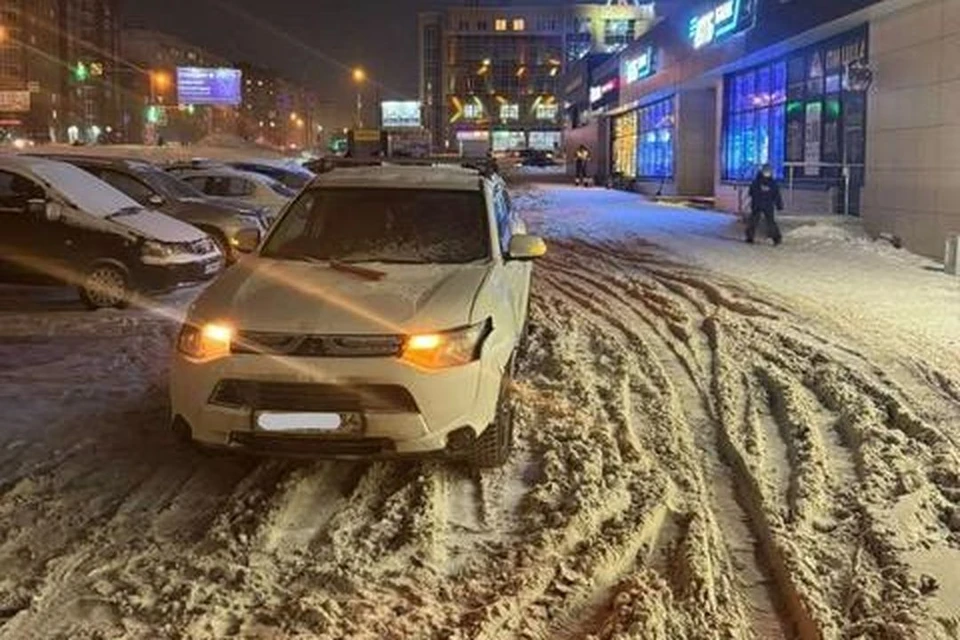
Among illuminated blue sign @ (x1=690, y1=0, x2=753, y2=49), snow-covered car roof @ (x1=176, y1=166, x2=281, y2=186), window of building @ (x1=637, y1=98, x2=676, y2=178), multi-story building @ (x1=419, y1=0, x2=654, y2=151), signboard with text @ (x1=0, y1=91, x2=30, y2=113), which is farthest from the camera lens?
multi-story building @ (x1=419, y1=0, x2=654, y2=151)

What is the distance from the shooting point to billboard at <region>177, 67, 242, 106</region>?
78000mm

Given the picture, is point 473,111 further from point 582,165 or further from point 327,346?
point 327,346

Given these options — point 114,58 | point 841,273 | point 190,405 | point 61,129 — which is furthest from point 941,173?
point 114,58

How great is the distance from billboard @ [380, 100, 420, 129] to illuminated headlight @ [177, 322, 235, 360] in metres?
112

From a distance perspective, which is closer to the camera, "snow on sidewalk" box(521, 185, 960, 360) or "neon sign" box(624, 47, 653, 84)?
"snow on sidewalk" box(521, 185, 960, 360)

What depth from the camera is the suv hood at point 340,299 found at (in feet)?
18.8

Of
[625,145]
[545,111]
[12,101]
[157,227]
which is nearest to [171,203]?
[157,227]

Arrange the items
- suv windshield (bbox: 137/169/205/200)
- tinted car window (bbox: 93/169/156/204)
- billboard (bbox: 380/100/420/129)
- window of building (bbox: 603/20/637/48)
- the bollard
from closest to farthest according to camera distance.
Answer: the bollard, tinted car window (bbox: 93/169/156/204), suv windshield (bbox: 137/169/205/200), window of building (bbox: 603/20/637/48), billboard (bbox: 380/100/420/129)

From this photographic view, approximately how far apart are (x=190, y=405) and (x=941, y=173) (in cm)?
1554

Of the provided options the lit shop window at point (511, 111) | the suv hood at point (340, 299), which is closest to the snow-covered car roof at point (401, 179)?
the suv hood at point (340, 299)

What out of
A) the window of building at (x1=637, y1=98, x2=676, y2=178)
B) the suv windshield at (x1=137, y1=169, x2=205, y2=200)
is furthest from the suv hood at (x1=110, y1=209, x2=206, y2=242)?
the window of building at (x1=637, y1=98, x2=676, y2=178)

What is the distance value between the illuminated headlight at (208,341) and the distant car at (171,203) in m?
9.61

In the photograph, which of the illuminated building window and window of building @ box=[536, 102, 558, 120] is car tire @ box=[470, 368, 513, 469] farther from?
the illuminated building window

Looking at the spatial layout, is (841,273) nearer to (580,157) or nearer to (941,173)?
(941,173)
